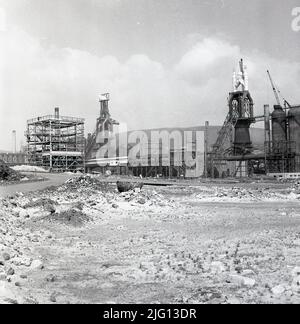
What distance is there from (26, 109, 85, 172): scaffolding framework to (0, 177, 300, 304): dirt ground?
4199 cm

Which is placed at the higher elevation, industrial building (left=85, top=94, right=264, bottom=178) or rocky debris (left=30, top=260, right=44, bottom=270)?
industrial building (left=85, top=94, right=264, bottom=178)

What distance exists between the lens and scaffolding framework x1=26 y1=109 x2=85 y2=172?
58.3 metres

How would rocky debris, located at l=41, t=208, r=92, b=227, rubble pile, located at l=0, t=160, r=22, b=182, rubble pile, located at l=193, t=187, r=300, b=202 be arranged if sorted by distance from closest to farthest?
rocky debris, located at l=41, t=208, r=92, b=227 < rubble pile, located at l=193, t=187, r=300, b=202 < rubble pile, located at l=0, t=160, r=22, b=182

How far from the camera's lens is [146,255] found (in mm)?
8867

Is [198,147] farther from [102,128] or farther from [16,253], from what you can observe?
[16,253]

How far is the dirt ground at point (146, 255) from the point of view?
6141 mm

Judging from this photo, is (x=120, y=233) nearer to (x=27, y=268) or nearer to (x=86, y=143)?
(x=27, y=268)

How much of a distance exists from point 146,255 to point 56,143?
A: 5238 cm

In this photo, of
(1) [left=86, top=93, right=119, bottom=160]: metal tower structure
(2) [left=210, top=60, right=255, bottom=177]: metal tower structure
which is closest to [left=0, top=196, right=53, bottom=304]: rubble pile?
(2) [left=210, top=60, right=255, bottom=177]: metal tower structure

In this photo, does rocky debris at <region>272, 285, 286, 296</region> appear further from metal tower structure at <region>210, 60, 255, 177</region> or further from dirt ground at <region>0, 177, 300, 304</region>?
metal tower structure at <region>210, 60, 255, 177</region>

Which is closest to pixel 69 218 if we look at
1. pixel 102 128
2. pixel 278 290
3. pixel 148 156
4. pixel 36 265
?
pixel 36 265

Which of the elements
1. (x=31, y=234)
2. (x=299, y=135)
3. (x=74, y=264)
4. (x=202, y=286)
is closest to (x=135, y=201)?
(x=31, y=234)

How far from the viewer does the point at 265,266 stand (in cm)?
747

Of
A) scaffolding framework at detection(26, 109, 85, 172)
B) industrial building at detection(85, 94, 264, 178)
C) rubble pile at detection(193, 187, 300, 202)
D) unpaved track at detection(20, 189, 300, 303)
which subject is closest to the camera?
unpaved track at detection(20, 189, 300, 303)
